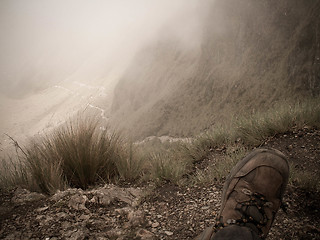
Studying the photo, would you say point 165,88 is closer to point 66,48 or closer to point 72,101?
point 72,101

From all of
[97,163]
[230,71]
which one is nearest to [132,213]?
[97,163]

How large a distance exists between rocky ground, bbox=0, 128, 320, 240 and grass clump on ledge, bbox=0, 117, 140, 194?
0.18 meters

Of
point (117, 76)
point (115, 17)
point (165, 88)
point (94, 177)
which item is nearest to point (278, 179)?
point (94, 177)

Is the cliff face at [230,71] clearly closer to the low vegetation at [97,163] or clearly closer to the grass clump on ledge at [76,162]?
the low vegetation at [97,163]

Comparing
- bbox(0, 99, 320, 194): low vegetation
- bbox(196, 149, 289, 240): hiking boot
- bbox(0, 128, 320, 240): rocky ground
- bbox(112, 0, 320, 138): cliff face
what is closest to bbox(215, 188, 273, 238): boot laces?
bbox(196, 149, 289, 240): hiking boot

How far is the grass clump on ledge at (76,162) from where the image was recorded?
1921mm

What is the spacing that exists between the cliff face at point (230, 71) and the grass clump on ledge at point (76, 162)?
6.51 metres

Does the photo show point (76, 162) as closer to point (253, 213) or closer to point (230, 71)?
point (253, 213)

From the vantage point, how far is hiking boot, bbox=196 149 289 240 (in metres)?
1.25

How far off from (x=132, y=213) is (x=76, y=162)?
0.81 meters

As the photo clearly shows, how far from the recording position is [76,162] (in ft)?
6.77

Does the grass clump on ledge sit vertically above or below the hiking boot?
above

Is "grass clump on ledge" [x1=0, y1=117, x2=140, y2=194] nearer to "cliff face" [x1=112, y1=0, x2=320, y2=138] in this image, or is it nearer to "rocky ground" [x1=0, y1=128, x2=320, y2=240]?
"rocky ground" [x1=0, y1=128, x2=320, y2=240]

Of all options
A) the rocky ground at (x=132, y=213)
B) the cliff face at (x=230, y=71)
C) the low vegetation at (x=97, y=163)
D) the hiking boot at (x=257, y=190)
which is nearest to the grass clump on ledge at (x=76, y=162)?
the low vegetation at (x=97, y=163)
